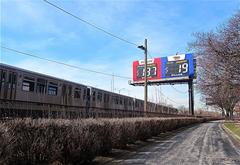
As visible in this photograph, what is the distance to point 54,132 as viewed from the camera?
8.96m

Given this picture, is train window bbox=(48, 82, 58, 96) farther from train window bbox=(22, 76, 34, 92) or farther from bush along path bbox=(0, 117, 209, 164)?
bush along path bbox=(0, 117, 209, 164)

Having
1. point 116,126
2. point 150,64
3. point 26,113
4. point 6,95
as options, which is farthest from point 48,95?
point 150,64

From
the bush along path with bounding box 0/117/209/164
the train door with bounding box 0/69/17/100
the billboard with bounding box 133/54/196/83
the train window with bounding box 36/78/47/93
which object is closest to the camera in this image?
the bush along path with bounding box 0/117/209/164

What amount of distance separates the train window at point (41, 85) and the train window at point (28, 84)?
0.59 m

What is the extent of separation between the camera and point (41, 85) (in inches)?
787

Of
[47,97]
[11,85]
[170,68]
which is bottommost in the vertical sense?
[47,97]

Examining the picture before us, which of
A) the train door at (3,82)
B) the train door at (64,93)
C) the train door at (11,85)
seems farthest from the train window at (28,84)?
the train door at (64,93)

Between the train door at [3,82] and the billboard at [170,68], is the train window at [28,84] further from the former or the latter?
the billboard at [170,68]

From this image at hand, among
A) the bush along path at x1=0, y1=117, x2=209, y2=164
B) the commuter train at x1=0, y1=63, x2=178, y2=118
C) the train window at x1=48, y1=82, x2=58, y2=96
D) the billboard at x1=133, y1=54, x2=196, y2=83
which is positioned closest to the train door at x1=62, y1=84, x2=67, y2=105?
the commuter train at x1=0, y1=63, x2=178, y2=118

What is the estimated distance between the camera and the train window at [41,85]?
1966 centimetres

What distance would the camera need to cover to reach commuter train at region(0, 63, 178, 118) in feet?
29.9

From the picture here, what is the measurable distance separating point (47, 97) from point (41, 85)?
3.50 feet

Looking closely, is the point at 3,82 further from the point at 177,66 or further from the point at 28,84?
the point at 177,66

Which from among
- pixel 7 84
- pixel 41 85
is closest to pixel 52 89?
pixel 41 85
